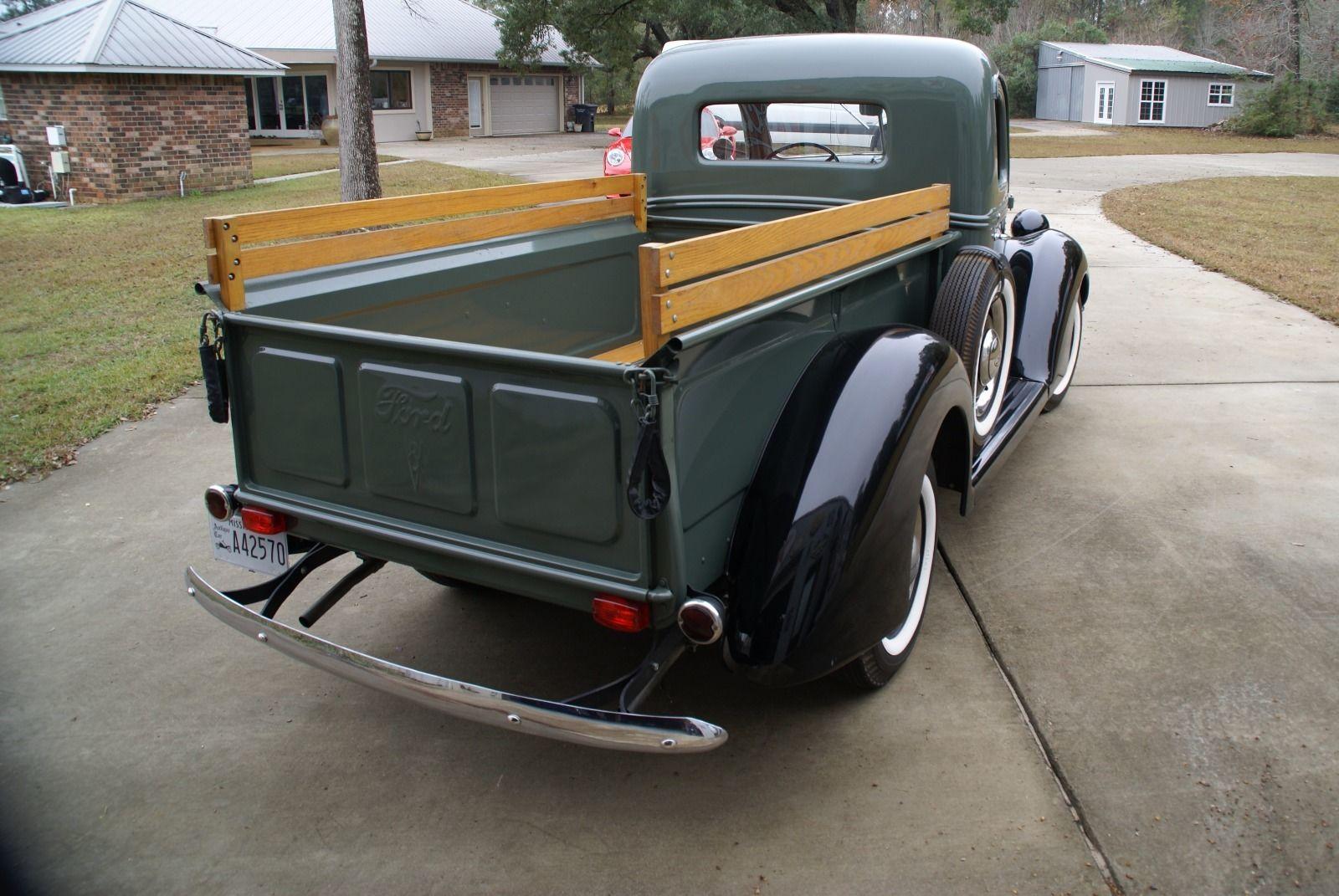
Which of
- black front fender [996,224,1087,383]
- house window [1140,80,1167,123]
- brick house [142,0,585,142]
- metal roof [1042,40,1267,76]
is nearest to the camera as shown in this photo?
black front fender [996,224,1087,383]

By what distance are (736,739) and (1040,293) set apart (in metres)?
2.97

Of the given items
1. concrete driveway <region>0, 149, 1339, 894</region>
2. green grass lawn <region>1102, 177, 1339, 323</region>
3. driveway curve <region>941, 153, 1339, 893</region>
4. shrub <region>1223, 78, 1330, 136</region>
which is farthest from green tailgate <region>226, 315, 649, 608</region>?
shrub <region>1223, 78, 1330, 136</region>

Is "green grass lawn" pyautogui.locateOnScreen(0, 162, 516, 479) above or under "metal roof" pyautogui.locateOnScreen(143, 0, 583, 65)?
under

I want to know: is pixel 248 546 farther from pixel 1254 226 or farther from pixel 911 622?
pixel 1254 226

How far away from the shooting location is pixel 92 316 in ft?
26.8

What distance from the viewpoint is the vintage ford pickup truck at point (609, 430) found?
233 centimetres

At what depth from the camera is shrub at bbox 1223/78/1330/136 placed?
31.8 m

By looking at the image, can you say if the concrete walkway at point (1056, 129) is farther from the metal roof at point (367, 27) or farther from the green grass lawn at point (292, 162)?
the green grass lawn at point (292, 162)

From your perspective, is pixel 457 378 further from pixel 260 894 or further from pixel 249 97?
pixel 249 97

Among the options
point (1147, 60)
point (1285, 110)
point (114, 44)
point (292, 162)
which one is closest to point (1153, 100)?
point (1147, 60)

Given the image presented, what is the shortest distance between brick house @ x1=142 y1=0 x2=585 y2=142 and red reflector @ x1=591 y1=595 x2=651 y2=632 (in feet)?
90.4

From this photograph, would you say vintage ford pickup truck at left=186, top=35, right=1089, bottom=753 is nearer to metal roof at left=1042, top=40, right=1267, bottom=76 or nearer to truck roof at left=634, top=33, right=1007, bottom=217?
truck roof at left=634, top=33, right=1007, bottom=217

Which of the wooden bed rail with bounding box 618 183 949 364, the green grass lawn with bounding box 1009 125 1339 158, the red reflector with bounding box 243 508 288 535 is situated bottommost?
the red reflector with bounding box 243 508 288 535

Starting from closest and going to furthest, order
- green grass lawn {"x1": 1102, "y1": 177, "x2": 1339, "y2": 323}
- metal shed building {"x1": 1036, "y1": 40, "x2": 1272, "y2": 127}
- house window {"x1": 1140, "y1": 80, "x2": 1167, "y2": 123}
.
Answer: green grass lawn {"x1": 1102, "y1": 177, "x2": 1339, "y2": 323}
metal shed building {"x1": 1036, "y1": 40, "x2": 1272, "y2": 127}
house window {"x1": 1140, "y1": 80, "x2": 1167, "y2": 123}
